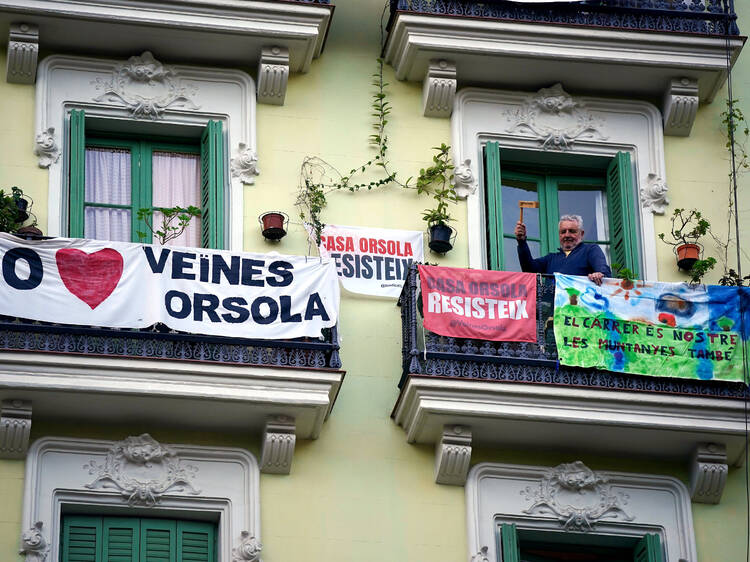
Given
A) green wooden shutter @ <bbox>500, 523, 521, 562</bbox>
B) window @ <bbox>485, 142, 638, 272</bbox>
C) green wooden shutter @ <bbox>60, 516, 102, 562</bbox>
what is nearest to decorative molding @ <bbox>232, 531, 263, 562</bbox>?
green wooden shutter @ <bbox>60, 516, 102, 562</bbox>

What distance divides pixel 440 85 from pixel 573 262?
7.78 ft

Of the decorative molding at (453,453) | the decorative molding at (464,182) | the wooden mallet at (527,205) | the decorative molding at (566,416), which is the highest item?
the decorative molding at (464,182)

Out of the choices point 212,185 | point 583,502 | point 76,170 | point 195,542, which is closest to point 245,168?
point 212,185

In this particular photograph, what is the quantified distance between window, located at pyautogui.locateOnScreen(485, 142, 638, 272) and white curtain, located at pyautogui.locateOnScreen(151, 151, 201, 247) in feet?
9.77

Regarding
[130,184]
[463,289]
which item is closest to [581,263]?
[463,289]

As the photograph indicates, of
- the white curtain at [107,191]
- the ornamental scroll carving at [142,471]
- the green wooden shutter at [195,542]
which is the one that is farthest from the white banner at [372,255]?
the green wooden shutter at [195,542]

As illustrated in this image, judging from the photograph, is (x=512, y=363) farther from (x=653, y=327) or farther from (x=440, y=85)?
(x=440, y=85)

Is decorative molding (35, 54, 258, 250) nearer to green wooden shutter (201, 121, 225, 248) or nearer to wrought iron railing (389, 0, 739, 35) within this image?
green wooden shutter (201, 121, 225, 248)

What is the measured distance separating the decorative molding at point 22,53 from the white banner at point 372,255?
3.39m

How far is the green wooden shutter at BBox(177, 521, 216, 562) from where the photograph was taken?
17.6m

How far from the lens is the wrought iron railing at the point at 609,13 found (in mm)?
19938

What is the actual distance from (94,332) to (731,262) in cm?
663

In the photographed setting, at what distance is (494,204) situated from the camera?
19656mm

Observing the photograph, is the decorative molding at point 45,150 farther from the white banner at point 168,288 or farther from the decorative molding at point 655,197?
the decorative molding at point 655,197
